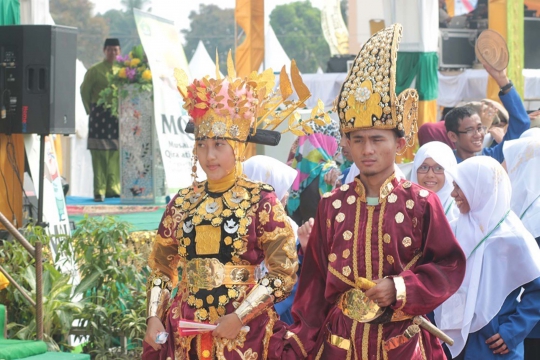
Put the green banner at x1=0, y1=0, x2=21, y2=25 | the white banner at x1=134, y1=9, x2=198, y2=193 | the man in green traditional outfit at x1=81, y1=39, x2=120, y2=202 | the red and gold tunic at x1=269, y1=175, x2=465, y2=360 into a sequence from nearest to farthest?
the red and gold tunic at x1=269, y1=175, x2=465, y2=360
the green banner at x1=0, y1=0, x2=21, y2=25
the white banner at x1=134, y1=9, x2=198, y2=193
the man in green traditional outfit at x1=81, y1=39, x2=120, y2=202

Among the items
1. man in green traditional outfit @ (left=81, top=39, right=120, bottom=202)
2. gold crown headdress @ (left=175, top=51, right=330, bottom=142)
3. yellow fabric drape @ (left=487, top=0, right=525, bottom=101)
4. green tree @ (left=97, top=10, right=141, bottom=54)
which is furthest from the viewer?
green tree @ (left=97, top=10, right=141, bottom=54)

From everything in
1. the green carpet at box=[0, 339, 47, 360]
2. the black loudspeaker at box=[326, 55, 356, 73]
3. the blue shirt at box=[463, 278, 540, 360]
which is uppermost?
the black loudspeaker at box=[326, 55, 356, 73]

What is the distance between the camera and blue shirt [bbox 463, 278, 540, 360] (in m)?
4.52

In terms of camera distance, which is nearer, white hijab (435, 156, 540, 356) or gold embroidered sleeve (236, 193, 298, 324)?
gold embroidered sleeve (236, 193, 298, 324)

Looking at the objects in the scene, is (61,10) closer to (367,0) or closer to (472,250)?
(367,0)

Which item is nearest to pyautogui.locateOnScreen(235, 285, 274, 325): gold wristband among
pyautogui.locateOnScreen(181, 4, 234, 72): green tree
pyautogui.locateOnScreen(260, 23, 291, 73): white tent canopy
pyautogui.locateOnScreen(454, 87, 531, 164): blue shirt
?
pyautogui.locateOnScreen(454, 87, 531, 164): blue shirt

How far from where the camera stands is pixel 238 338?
4074 mm

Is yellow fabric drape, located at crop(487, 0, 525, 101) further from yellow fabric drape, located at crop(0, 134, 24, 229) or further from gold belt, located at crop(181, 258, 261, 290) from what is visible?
gold belt, located at crop(181, 258, 261, 290)

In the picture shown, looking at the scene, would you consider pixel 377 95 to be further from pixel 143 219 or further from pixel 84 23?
pixel 84 23

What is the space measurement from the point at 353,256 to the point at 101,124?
10.1 m

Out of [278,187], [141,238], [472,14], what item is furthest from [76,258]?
[472,14]

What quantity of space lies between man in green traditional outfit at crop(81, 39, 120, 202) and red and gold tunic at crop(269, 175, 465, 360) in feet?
32.3

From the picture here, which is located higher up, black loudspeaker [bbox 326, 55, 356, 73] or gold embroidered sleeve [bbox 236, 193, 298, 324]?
black loudspeaker [bbox 326, 55, 356, 73]

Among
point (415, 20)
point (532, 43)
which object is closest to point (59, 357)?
point (415, 20)
